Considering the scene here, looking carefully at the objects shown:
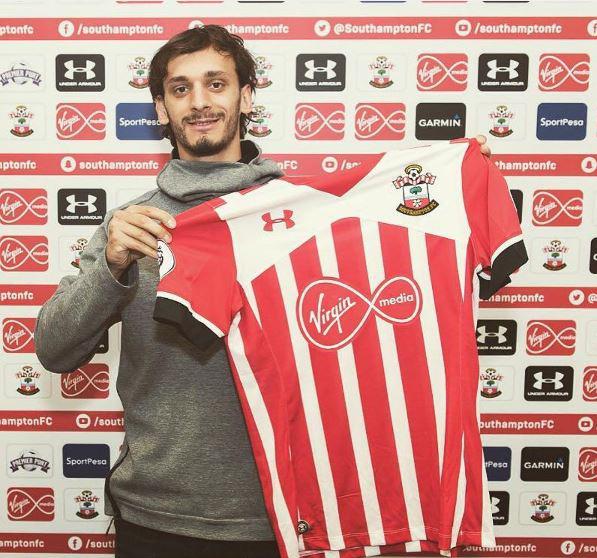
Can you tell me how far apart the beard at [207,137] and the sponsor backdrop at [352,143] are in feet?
1.78

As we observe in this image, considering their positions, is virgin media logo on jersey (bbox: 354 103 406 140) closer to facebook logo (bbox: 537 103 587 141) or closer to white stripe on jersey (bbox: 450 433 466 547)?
facebook logo (bbox: 537 103 587 141)

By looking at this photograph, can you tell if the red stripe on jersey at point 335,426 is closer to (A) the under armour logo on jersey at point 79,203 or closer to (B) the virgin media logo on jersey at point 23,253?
(A) the under armour logo on jersey at point 79,203

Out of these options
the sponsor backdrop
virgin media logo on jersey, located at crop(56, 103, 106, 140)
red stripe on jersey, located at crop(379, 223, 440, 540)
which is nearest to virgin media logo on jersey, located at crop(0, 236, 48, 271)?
the sponsor backdrop

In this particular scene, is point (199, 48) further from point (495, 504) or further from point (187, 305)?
point (495, 504)

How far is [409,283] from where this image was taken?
140 centimetres

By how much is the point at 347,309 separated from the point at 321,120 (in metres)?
0.88

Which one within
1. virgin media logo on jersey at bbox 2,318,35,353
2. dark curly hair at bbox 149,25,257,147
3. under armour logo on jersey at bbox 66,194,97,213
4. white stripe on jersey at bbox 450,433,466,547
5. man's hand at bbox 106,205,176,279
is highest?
dark curly hair at bbox 149,25,257,147

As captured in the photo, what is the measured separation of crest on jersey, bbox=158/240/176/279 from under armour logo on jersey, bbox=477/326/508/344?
1.20 m

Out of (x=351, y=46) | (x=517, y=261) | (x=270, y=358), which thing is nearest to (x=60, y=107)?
(x=351, y=46)

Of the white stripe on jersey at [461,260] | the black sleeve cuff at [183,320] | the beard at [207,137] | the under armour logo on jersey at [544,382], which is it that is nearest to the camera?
the black sleeve cuff at [183,320]

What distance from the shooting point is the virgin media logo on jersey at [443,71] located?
6.70ft

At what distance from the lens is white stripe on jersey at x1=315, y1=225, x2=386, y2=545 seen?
55.1 inches

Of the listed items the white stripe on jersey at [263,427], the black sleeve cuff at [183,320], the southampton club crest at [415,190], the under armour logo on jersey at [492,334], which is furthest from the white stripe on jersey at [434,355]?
the under armour logo on jersey at [492,334]

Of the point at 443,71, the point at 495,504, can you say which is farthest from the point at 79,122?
the point at 495,504
